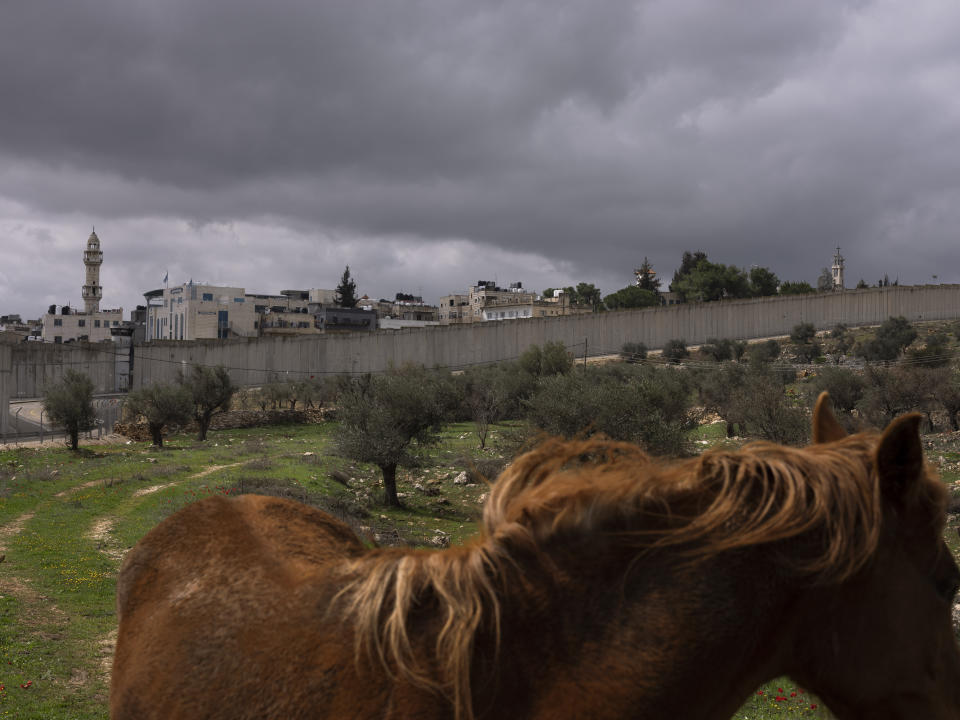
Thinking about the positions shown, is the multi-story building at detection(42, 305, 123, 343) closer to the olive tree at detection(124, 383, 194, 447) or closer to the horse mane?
the olive tree at detection(124, 383, 194, 447)

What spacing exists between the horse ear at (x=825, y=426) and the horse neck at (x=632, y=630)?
540 millimetres

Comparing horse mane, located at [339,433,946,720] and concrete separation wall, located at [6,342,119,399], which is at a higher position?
horse mane, located at [339,433,946,720]

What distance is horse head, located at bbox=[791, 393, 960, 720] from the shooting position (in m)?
1.46

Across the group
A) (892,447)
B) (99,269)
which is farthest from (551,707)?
(99,269)

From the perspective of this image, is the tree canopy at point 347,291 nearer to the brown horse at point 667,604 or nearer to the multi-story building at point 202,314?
the multi-story building at point 202,314

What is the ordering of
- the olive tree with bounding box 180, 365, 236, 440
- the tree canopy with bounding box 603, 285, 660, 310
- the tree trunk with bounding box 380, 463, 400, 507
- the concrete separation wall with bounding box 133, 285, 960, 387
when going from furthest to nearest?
the tree canopy with bounding box 603, 285, 660, 310
the concrete separation wall with bounding box 133, 285, 960, 387
the olive tree with bounding box 180, 365, 236, 440
the tree trunk with bounding box 380, 463, 400, 507

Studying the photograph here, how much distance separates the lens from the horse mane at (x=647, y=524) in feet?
4.68

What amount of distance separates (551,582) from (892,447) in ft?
2.35

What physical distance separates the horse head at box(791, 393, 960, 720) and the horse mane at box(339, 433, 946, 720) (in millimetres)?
45

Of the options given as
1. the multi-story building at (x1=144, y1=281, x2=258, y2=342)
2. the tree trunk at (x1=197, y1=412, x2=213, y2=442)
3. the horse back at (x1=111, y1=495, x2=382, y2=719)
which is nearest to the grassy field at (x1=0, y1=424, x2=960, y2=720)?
the horse back at (x1=111, y1=495, x2=382, y2=719)

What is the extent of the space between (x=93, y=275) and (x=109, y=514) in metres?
122

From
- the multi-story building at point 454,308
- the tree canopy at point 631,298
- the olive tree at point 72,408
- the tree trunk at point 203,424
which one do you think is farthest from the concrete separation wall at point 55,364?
the multi-story building at point 454,308

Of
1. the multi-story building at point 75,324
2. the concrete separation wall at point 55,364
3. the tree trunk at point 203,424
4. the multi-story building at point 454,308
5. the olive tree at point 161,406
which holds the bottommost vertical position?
the tree trunk at point 203,424

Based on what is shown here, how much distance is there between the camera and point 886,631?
147cm
